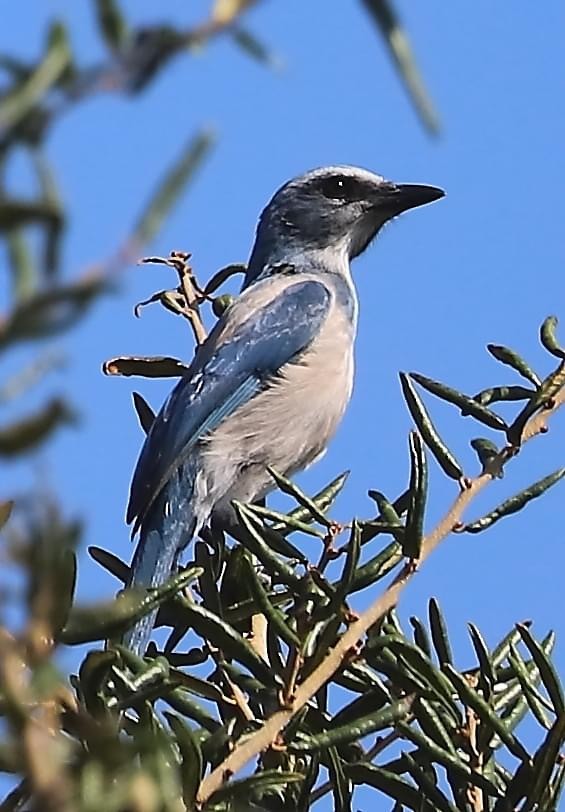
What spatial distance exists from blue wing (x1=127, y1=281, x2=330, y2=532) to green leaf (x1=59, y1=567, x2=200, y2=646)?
2896 millimetres

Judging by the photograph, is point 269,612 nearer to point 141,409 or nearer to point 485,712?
point 485,712

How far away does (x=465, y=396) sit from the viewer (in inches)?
84.7

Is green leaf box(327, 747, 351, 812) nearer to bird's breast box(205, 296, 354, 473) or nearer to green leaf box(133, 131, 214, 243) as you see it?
green leaf box(133, 131, 214, 243)

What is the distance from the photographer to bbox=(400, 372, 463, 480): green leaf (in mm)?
2029

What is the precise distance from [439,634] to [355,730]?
31 centimetres

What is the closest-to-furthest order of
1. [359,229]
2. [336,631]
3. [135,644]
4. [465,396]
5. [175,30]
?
[175,30] → [336,631] → [465,396] → [135,644] → [359,229]

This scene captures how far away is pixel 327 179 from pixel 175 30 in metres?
5.68

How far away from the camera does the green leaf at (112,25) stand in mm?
707

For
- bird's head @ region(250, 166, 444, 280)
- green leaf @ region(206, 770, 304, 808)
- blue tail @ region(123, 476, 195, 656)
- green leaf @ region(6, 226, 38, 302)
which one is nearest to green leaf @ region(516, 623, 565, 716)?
green leaf @ region(206, 770, 304, 808)

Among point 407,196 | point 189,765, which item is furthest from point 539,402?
point 407,196

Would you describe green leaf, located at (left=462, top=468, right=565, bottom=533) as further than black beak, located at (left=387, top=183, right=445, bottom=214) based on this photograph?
No

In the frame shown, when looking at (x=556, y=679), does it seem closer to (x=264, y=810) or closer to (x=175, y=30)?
(x=264, y=810)

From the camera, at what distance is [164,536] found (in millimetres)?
4500

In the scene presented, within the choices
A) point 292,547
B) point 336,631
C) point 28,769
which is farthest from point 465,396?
point 28,769
